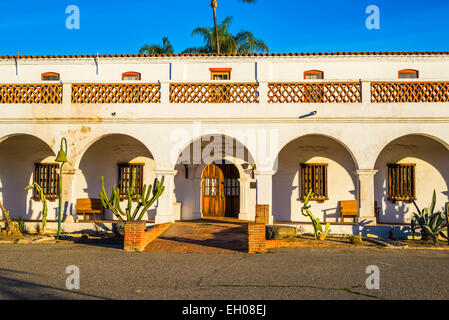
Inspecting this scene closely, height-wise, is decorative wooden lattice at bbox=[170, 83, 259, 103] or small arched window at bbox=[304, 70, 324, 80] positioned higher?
small arched window at bbox=[304, 70, 324, 80]

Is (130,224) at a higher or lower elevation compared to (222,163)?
lower

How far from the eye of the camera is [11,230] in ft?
41.4

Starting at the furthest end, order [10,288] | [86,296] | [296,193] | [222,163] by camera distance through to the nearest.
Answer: [222,163], [296,193], [10,288], [86,296]

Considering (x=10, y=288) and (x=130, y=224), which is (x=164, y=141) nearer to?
(x=130, y=224)

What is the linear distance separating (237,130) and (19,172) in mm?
9086

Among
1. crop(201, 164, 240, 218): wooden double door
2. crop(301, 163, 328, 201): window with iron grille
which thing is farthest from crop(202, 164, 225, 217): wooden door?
crop(301, 163, 328, 201): window with iron grille

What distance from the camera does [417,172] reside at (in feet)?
47.7

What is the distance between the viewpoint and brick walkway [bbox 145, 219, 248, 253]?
1016 centimetres

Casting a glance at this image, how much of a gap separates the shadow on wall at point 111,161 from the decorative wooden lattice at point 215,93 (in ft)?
10.6

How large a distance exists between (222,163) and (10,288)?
10.6 meters

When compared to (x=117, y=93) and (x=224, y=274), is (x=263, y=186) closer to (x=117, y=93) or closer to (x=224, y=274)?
(x=224, y=274)

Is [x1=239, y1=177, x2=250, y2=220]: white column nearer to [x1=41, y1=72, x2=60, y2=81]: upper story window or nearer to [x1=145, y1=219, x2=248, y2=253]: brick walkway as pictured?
[x1=145, y1=219, x2=248, y2=253]: brick walkway

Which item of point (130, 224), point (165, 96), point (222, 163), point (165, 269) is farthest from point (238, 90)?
point (165, 269)

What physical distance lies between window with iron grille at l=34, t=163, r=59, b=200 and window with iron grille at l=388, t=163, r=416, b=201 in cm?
1268
